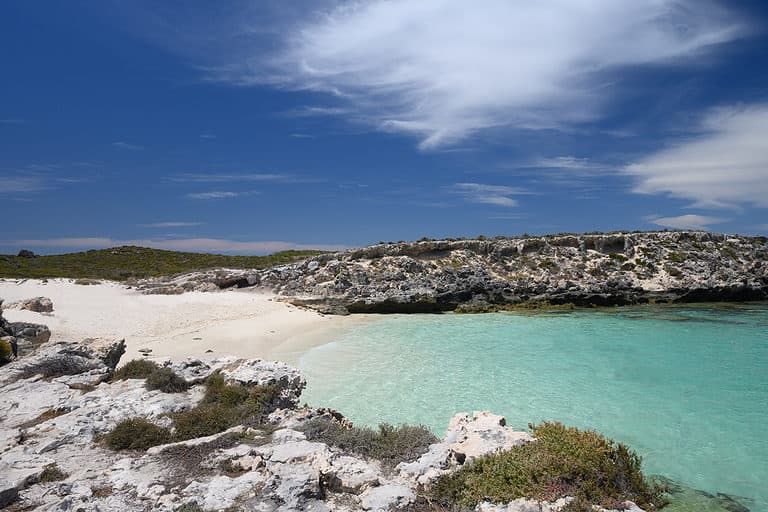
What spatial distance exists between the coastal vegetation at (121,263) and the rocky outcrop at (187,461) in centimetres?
4696

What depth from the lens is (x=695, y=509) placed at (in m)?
7.52

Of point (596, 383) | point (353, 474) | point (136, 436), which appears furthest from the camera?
point (596, 383)

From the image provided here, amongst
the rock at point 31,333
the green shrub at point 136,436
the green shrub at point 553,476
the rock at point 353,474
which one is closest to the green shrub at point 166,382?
the green shrub at point 136,436

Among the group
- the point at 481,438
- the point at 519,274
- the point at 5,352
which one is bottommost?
the point at 481,438

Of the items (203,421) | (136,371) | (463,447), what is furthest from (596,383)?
(136,371)

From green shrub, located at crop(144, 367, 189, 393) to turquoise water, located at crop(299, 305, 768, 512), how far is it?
479cm

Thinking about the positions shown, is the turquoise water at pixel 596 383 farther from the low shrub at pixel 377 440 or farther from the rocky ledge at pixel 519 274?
the rocky ledge at pixel 519 274

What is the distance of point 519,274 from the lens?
40.5m

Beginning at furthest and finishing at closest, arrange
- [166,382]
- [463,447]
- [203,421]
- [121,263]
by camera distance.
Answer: [121,263] < [166,382] < [203,421] < [463,447]

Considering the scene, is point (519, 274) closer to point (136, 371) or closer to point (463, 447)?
point (463, 447)

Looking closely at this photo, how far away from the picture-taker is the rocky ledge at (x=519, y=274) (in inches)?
1443

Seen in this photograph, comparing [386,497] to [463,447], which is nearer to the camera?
[386,497]

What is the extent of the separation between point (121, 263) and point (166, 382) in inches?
2779

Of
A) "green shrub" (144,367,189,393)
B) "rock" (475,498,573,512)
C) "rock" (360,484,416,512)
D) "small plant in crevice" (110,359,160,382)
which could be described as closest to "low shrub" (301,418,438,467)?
"rock" (360,484,416,512)
